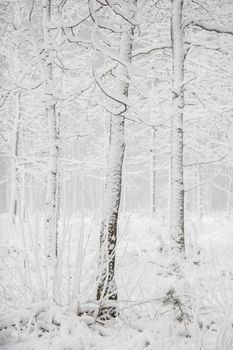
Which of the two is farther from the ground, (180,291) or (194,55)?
(194,55)

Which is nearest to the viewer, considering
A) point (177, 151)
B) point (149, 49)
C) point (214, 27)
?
point (214, 27)

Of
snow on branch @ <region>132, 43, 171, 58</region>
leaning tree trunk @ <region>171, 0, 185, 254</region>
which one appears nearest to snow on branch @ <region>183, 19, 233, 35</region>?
leaning tree trunk @ <region>171, 0, 185, 254</region>

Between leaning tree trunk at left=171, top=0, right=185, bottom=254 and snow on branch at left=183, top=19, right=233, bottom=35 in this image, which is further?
leaning tree trunk at left=171, top=0, right=185, bottom=254

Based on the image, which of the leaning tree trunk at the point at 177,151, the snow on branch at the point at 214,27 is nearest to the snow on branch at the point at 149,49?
the leaning tree trunk at the point at 177,151

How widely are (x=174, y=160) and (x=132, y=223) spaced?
546 cm

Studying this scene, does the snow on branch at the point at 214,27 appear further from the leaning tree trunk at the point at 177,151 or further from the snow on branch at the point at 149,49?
the snow on branch at the point at 149,49

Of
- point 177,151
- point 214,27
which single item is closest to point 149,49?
point 214,27

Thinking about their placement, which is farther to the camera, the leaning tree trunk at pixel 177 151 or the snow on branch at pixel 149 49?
the leaning tree trunk at pixel 177 151

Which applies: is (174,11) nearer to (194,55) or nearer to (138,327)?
(194,55)

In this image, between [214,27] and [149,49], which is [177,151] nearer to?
[149,49]

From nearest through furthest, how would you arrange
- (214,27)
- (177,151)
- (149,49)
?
(214,27), (149,49), (177,151)

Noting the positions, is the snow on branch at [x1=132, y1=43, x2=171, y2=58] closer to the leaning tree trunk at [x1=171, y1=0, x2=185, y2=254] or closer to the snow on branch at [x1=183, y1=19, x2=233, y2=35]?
the leaning tree trunk at [x1=171, y1=0, x2=185, y2=254]

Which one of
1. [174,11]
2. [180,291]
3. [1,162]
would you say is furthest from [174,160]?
[1,162]

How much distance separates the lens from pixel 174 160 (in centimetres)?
768
